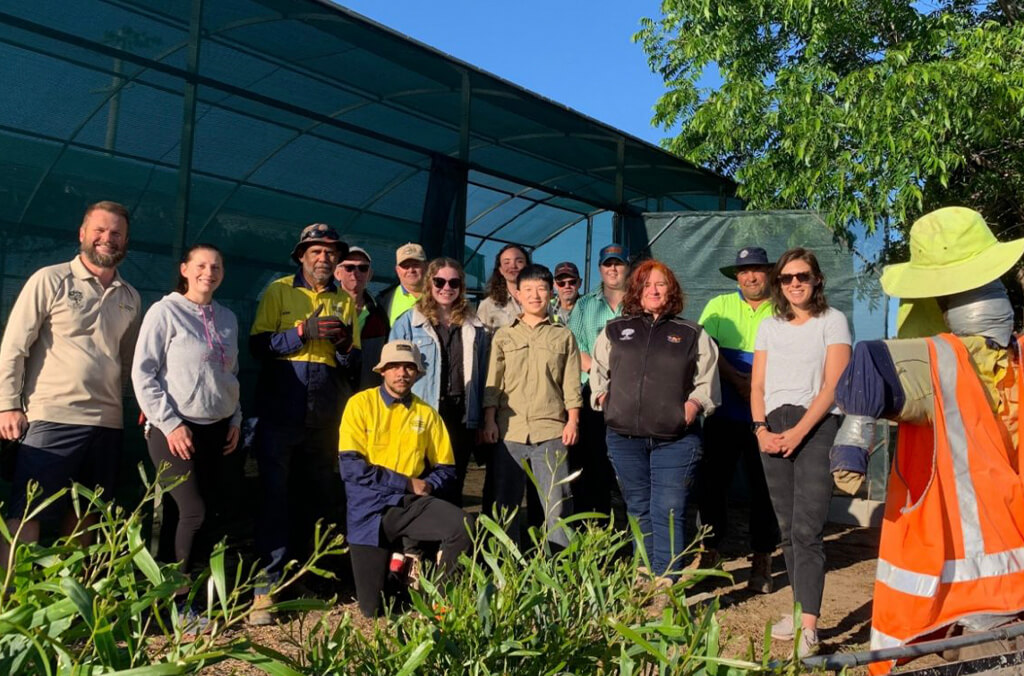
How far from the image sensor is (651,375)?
4785 millimetres

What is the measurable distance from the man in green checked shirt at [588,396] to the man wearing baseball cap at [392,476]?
1.30m

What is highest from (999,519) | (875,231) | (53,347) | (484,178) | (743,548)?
(484,178)

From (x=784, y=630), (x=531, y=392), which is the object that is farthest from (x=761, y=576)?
(x=531, y=392)

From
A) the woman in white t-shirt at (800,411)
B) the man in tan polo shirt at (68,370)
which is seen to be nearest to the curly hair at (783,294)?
the woman in white t-shirt at (800,411)

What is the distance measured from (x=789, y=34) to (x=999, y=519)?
9.17 meters

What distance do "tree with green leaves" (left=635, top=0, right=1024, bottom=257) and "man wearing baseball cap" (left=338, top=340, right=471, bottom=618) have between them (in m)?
4.53

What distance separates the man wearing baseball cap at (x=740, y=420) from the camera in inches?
209

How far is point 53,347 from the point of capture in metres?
3.72

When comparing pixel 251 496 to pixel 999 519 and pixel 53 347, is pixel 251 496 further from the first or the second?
pixel 999 519

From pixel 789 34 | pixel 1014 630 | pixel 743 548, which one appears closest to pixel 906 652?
pixel 1014 630

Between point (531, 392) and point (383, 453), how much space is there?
968 mm

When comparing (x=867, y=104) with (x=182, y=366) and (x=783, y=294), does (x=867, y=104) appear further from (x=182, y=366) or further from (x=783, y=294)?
(x=182, y=366)

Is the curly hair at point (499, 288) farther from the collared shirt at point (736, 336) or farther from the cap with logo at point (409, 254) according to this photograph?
the collared shirt at point (736, 336)

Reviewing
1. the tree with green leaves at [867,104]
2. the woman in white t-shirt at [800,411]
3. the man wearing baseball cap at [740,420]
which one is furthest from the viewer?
the tree with green leaves at [867,104]
